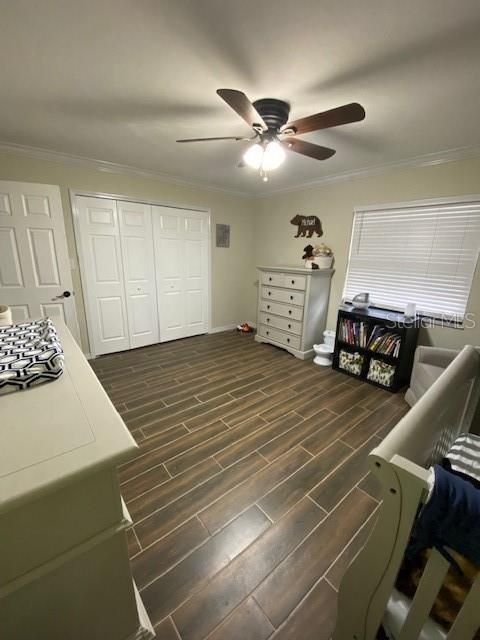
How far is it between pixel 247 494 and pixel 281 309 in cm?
249

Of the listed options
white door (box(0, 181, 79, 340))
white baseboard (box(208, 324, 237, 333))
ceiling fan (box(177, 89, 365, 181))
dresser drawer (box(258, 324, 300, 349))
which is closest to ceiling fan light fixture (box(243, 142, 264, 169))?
ceiling fan (box(177, 89, 365, 181))

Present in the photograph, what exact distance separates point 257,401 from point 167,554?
1390mm

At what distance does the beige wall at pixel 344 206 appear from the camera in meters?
2.49

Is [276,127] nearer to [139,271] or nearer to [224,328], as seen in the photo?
[139,271]

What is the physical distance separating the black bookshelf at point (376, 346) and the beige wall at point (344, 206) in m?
0.36

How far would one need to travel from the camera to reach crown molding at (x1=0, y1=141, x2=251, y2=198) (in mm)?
2587

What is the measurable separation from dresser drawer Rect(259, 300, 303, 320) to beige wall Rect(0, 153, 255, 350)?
0.88 metres

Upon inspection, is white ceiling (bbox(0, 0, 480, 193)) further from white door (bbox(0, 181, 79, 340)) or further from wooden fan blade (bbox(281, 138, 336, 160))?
white door (bbox(0, 181, 79, 340))

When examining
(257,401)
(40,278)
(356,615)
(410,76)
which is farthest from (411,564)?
(40,278)

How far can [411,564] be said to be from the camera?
2.90ft

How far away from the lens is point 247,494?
5.18ft

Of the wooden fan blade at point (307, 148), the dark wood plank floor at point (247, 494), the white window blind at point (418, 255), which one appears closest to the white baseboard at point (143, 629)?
the dark wood plank floor at point (247, 494)

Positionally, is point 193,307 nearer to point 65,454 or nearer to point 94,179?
point 94,179

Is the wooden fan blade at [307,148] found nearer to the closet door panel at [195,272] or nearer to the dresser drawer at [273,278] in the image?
the dresser drawer at [273,278]
